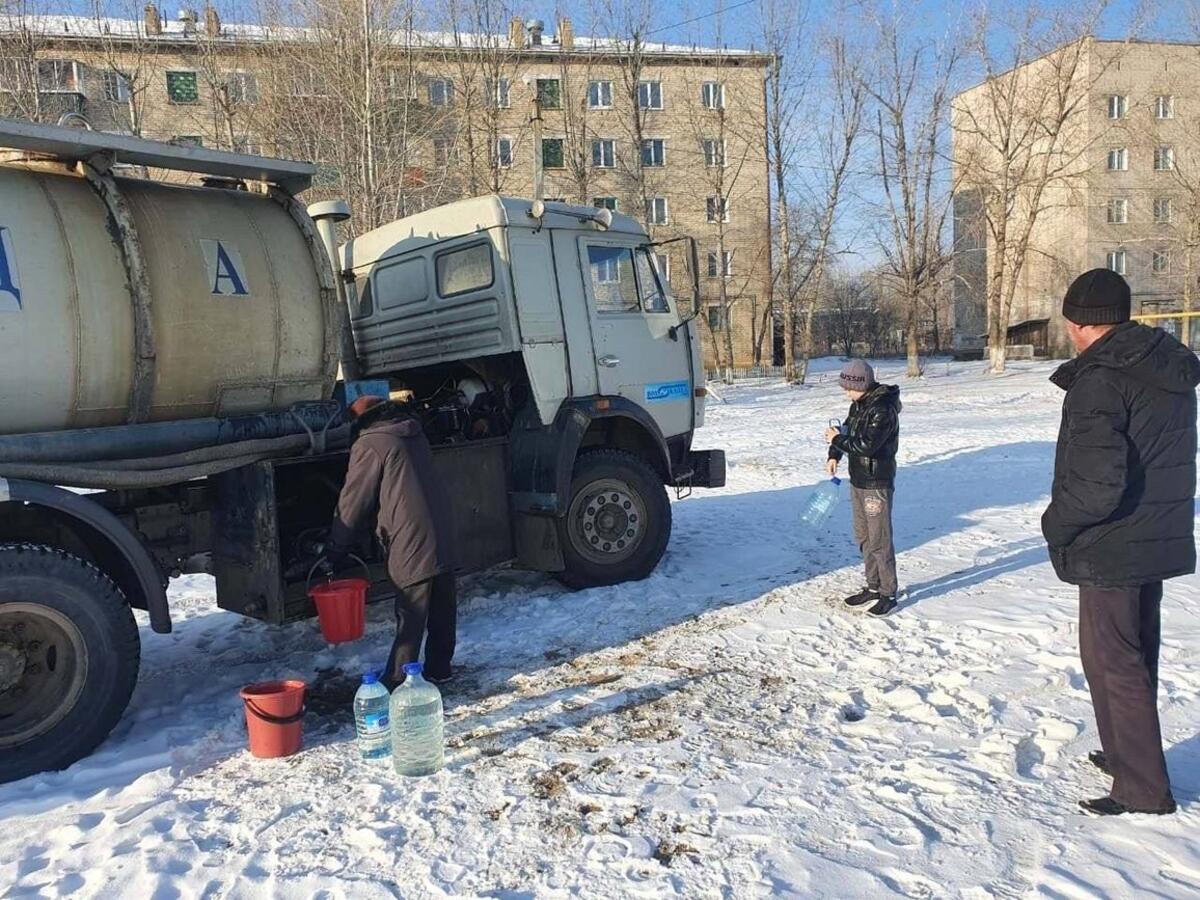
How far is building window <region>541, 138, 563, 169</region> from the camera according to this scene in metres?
35.6

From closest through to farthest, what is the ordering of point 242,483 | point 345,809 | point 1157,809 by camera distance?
point 1157,809, point 345,809, point 242,483

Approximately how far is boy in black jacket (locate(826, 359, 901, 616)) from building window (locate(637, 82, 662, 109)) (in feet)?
122

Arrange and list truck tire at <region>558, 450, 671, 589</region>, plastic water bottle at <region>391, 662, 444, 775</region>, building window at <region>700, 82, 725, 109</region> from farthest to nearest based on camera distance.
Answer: building window at <region>700, 82, 725, 109</region>
truck tire at <region>558, 450, 671, 589</region>
plastic water bottle at <region>391, 662, 444, 775</region>

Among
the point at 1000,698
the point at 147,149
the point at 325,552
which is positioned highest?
the point at 147,149

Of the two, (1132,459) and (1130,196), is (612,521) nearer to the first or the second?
(1132,459)

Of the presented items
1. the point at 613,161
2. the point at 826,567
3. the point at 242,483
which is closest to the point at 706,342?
the point at 613,161

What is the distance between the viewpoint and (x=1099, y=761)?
12.2 feet

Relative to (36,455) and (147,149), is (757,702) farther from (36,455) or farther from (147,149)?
(147,149)

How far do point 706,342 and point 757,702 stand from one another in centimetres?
3769

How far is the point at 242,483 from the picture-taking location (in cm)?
512

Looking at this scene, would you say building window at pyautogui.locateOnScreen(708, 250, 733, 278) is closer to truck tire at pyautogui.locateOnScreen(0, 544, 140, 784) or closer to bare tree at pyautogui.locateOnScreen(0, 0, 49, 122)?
bare tree at pyautogui.locateOnScreen(0, 0, 49, 122)

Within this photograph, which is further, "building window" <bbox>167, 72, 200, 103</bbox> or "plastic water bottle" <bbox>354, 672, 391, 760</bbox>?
"building window" <bbox>167, 72, 200, 103</bbox>

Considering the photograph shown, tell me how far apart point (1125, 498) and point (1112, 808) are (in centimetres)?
119

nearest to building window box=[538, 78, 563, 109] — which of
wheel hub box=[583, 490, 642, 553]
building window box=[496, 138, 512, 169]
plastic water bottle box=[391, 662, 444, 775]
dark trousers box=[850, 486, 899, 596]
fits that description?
building window box=[496, 138, 512, 169]
